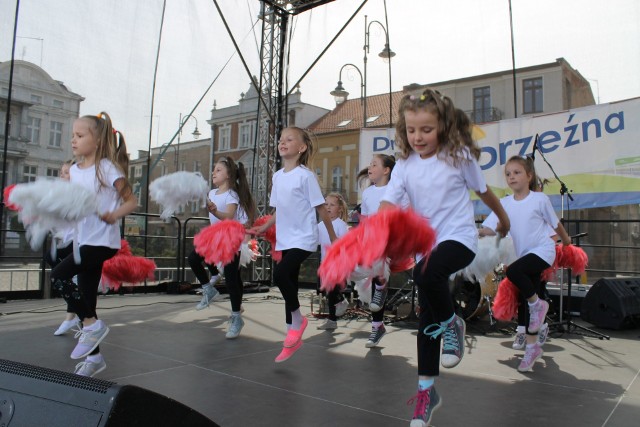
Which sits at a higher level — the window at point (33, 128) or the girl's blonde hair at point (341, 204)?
the window at point (33, 128)

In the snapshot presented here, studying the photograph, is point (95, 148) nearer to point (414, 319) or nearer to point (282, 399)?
point (282, 399)

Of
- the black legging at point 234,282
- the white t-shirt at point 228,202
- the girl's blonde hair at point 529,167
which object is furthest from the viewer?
the white t-shirt at point 228,202

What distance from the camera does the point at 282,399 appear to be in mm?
2426

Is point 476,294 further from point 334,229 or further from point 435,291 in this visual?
point 435,291

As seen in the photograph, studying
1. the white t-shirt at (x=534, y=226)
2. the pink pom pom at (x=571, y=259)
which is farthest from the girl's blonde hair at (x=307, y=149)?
the pink pom pom at (x=571, y=259)

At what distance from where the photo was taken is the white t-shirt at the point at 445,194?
2.20m

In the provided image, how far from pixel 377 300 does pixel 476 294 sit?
1.57 metres

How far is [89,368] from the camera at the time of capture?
2723 millimetres

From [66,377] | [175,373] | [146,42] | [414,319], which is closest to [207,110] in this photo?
[146,42]

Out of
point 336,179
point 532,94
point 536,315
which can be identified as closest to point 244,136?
point 536,315

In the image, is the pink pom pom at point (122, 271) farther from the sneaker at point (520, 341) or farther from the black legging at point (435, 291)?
the sneaker at point (520, 341)

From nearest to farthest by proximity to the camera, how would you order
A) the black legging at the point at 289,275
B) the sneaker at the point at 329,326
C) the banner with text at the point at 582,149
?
the black legging at the point at 289,275
the sneaker at the point at 329,326
the banner with text at the point at 582,149

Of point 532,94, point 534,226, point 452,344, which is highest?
point 532,94

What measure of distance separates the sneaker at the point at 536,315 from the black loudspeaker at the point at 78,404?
8.36 feet
